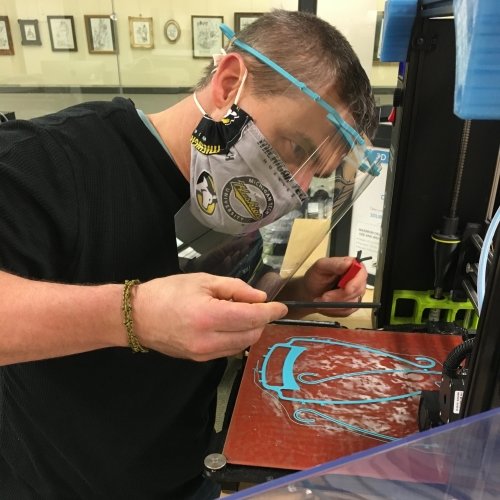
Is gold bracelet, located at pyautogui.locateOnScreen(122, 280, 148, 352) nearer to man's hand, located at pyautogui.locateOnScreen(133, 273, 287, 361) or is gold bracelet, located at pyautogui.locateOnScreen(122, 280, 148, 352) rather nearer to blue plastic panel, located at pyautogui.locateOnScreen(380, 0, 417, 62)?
man's hand, located at pyautogui.locateOnScreen(133, 273, 287, 361)

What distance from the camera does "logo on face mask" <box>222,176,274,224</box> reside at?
0.74 m

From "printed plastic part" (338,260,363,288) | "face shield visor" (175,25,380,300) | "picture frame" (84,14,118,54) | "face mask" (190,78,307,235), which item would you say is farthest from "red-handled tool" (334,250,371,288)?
"picture frame" (84,14,118,54)

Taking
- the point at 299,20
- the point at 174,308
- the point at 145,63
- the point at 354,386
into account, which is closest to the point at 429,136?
the point at 299,20

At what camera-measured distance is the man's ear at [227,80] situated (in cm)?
72

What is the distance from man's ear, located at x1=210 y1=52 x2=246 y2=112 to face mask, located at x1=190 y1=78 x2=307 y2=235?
0.03 meters

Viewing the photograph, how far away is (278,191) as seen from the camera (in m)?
0.74

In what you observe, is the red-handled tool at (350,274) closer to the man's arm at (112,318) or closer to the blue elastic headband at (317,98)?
the blue elastic headband at (317,98)

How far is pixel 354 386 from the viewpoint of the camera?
733 millimetres

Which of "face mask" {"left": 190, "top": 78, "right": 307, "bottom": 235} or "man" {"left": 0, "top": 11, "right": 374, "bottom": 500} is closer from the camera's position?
"man" {"left": 0, "top": 11, "right": 374, "bottom": 500}

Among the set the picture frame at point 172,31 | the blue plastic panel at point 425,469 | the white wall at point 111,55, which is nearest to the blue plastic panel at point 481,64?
the blue plastic panel at point 425,469

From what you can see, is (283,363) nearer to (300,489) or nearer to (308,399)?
(308,399)

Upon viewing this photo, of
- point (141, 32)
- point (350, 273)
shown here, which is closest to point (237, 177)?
point (350, 273)

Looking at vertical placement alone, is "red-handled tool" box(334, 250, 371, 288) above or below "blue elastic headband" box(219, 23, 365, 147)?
below

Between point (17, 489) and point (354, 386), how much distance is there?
65cm
